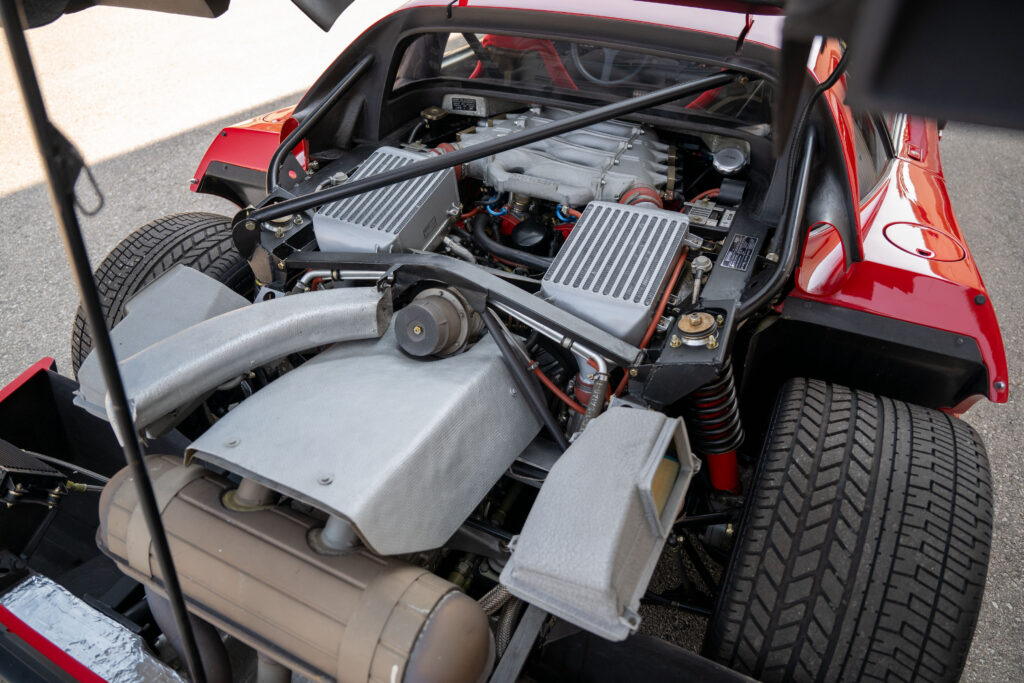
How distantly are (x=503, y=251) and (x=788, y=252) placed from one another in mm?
727

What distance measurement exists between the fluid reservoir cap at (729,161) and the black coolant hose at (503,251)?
54cm

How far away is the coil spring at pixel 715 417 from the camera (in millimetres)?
1554

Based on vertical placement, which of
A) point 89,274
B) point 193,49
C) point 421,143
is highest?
point 89,274

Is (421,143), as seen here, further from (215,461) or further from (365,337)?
(215,461)

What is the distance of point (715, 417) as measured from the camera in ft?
5.26

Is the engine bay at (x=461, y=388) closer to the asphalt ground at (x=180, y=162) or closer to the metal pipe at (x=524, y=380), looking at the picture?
the metal pipe at (x=524, y=380)

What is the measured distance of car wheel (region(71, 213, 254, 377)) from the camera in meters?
2.20

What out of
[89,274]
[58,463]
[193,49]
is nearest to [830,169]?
[89,274]

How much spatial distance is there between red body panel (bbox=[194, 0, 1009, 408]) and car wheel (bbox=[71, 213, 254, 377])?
0.97m

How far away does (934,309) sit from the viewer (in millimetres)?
1705

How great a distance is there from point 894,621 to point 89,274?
1.37 m

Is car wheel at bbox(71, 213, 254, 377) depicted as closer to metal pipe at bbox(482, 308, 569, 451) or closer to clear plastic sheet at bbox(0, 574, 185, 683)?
clear plastic sheet at bbox(0, 574, 185, 683)

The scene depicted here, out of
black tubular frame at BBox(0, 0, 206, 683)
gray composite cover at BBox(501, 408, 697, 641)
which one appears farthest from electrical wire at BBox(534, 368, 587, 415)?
black tubular frame at BBox(0, 0, 206, 683)

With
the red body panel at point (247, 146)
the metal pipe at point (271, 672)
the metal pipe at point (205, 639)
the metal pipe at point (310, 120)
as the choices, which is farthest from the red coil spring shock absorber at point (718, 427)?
the red body panel at point (247, 146)
